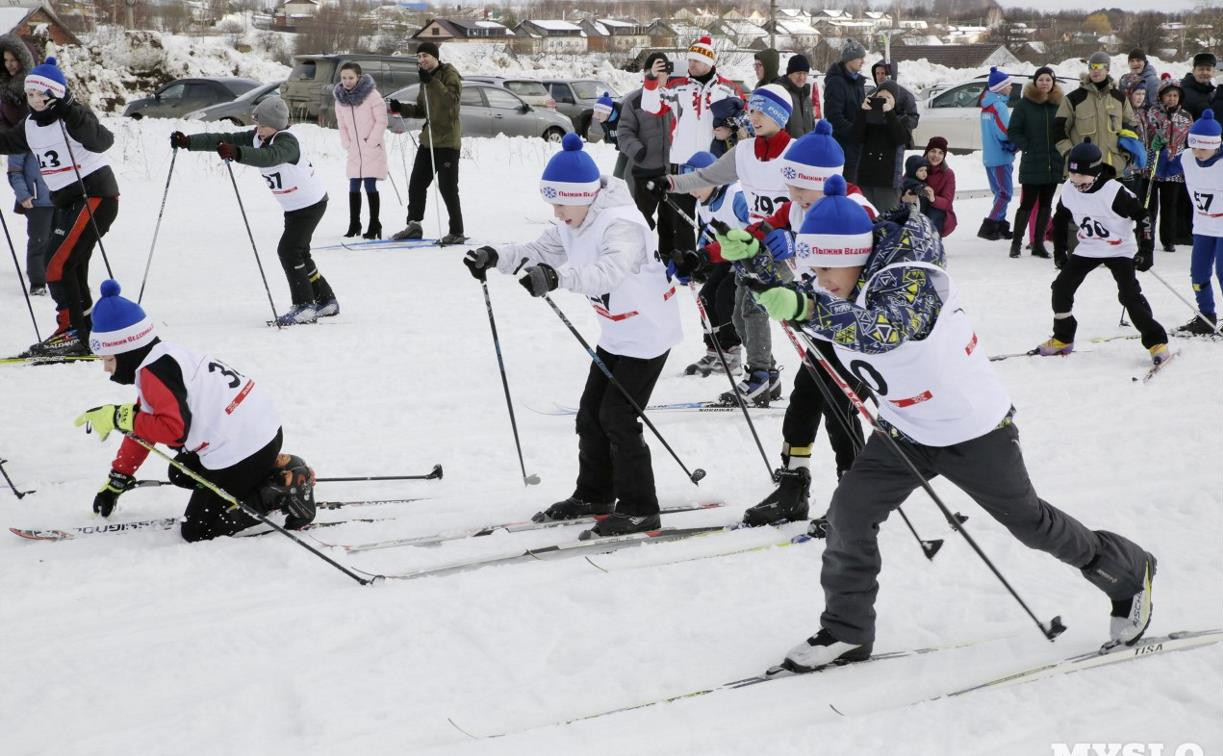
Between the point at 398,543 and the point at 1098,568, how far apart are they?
2571 millimetres

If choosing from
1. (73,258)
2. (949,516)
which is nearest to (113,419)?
(949,516)

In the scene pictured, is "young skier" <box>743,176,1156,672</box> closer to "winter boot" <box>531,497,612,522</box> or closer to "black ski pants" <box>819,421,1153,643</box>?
"black ski pants" <box>819,421,1153,643</box>

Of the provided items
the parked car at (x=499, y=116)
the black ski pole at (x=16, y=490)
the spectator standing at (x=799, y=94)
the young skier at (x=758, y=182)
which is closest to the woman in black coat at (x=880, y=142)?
the spectator standing at (x=799, y=94)

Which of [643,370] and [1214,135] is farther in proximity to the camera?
[1214,135]

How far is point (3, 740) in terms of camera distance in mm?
3008

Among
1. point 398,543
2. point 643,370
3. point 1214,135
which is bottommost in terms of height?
point 398,543

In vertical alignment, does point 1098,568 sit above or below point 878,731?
above

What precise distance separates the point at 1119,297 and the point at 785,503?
3537mm

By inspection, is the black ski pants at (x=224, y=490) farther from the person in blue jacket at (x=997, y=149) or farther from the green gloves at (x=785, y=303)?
the person in blue jacket at (x=997, y=149)

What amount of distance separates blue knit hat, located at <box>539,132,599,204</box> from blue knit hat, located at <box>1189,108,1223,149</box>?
514 centimetres

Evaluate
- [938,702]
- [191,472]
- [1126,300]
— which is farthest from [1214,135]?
[191,472]

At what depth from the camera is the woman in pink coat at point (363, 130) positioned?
1051 cm

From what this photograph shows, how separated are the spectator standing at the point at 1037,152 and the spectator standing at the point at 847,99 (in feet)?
5.61

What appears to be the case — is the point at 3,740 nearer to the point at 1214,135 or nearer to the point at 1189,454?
the point at 1189,454
